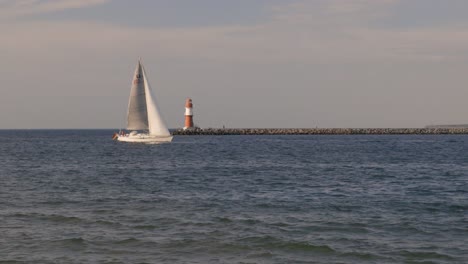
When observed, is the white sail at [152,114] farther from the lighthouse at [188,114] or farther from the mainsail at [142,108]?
the lighthouse at [188,114]

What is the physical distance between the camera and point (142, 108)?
265ft

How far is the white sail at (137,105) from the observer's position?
8069cm

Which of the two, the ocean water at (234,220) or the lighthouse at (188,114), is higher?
the lighthouse at (188,114)

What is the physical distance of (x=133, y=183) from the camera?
32.8m

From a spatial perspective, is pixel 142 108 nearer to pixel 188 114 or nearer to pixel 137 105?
pixel 137 105

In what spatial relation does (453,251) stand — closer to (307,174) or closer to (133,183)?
(133,183)

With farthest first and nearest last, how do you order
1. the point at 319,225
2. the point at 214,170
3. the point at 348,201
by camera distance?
1. the point at 214,170
2. the point at 348,201
3. the point at 319,225

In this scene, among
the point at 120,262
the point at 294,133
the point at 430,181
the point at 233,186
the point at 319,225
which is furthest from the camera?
the point at 294,133

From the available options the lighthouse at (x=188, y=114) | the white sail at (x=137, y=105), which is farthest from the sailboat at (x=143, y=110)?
the lighthouse at (x=188, y=114)

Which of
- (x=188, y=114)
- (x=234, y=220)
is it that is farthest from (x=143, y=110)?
(x=188, y=114)

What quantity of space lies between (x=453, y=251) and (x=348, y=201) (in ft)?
31.0

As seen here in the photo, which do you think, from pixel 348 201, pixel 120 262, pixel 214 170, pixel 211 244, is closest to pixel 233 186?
pixel 348 201

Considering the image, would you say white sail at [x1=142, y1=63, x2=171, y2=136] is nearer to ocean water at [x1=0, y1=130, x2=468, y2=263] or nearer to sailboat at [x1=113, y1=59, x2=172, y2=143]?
sailboat at [x1=113, y1=59, x2=172, y2=143]

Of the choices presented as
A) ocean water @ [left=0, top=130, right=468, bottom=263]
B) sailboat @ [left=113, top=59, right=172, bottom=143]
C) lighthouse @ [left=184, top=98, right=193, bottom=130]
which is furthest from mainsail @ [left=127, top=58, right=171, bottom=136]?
lighthouse @ [left=184, top=98, right=193, bottom=130]
